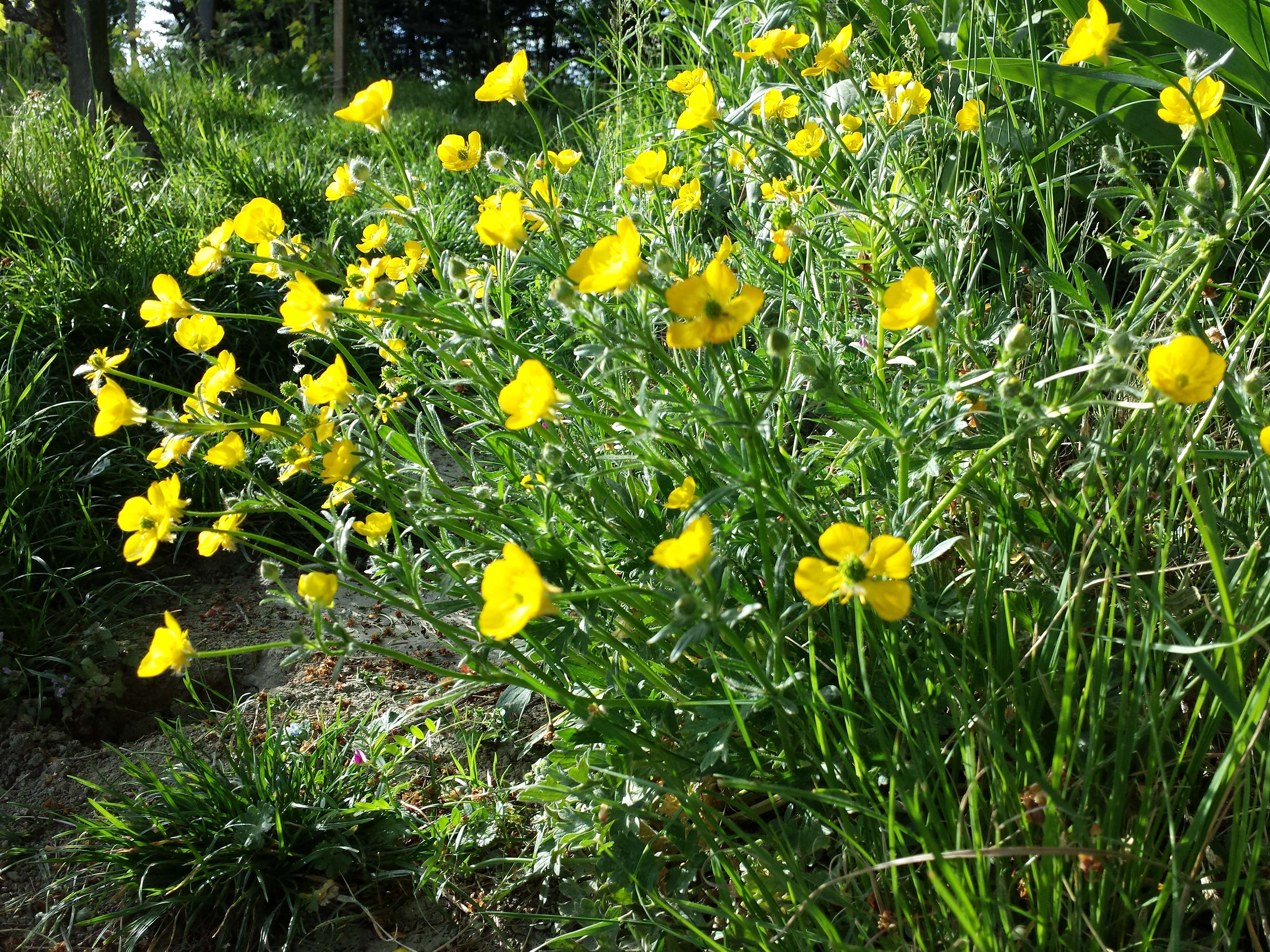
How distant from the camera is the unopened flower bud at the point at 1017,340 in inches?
38.4

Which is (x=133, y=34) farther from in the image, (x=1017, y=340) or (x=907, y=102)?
(x=1017, y=340)

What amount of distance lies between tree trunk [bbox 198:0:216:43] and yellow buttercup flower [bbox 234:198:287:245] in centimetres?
959

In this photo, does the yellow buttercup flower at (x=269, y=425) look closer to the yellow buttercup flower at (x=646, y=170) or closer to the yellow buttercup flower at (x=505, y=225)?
the yellow buttercup flower at (x=505, y=225)

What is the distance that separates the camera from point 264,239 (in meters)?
1.33

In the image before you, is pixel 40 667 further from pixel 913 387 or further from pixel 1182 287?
pixel 1182 287

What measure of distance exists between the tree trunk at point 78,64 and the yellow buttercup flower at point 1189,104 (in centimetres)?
455

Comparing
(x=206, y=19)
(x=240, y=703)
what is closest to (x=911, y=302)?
(x=240, y=703)

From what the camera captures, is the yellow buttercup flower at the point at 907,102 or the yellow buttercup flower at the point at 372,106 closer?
the yellow buttercup flower at the point at 372,106

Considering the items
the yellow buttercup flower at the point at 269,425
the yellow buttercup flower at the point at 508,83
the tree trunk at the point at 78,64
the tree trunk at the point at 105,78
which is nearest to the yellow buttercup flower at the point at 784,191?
the yellow buttercup flower at the point at 508,83

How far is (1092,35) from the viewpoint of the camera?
121 cm

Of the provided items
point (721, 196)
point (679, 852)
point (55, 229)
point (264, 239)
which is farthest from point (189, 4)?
point (679, 852)

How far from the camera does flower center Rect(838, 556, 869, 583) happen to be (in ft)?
3.11

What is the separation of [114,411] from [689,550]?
83 cm

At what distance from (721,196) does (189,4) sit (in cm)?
927
